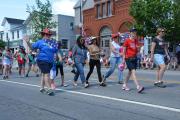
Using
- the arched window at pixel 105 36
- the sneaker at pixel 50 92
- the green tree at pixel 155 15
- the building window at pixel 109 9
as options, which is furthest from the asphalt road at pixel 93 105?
the building window at pixel 109 9

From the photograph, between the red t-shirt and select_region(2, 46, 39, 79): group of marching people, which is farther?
select_region(2, 46, 39, 79): group of marching people

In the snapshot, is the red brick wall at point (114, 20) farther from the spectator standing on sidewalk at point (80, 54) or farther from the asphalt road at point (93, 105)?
the asphalt road at point (93, 105)

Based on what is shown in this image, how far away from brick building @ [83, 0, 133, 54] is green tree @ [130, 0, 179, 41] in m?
10.1

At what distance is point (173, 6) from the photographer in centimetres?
2755

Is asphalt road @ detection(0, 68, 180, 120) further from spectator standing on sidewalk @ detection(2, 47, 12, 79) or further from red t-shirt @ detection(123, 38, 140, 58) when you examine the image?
spectator standing on sidewalk @ detection(2, 47, 12, 79)

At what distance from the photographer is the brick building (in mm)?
39781

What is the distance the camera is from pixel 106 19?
42375mm

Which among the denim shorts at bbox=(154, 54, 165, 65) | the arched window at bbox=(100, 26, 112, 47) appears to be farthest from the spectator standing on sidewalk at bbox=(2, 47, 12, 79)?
the arched window at bbox=(100, 26, 112, 47)

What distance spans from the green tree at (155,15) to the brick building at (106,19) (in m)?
10.1

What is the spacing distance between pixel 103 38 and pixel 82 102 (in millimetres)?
34052

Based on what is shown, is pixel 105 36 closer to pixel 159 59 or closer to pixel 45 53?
pixel 159 59

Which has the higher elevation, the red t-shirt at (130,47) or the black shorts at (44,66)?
the red t-shirt at (130,47)

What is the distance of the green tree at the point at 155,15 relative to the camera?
27.4m

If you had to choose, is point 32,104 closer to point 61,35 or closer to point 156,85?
point 156,85
